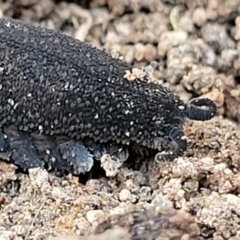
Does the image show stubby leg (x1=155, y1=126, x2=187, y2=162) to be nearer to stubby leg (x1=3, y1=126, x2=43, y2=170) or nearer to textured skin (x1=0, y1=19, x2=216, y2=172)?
textured skin (x1=0, y1=19, x2=216, y2=172)

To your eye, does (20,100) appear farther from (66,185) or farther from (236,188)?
(236,188)

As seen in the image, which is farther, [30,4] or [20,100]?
[30,4]

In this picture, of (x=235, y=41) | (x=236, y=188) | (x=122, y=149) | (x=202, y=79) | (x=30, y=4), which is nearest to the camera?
(x=236, y=188)

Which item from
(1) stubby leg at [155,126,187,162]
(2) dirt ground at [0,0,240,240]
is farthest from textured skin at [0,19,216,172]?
(2) dirt ground at [0,0,240,240]

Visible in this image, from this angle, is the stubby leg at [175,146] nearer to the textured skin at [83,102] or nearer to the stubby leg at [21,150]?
the textured skin at [83,102]

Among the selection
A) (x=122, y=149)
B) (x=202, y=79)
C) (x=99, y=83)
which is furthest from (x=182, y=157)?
(x=202, y=79)
